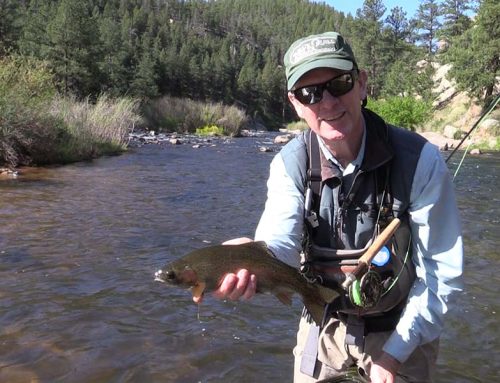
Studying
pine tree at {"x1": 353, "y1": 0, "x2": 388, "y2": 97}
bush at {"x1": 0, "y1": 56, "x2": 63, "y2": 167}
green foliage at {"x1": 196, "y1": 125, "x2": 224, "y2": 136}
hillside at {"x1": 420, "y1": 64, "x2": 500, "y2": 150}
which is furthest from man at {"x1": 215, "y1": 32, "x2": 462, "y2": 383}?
pine tree at {"x1": 353, "y1": 0, "x2": 388, "y2": 97}

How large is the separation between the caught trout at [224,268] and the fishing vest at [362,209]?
0.28 meters

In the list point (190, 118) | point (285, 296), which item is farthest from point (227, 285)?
point (190, 118)

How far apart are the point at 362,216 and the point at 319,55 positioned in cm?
87

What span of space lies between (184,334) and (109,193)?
895 centimetres

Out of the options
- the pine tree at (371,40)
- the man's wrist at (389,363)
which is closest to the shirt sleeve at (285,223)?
the man's wrist at (389,363)

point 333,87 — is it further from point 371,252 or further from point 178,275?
point 178,275

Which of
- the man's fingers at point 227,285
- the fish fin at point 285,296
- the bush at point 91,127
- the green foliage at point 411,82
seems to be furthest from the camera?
the green foliage at point 411,82

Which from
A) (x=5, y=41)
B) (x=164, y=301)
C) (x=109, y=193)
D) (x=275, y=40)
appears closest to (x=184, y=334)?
(x=164, y=301)

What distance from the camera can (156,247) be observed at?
8.57m

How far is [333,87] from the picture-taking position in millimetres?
2566

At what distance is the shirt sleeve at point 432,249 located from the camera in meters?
2.50

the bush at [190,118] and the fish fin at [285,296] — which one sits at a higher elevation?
the fish fin at [285,296]

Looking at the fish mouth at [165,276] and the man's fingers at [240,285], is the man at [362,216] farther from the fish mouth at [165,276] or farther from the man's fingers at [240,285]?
the fish mouth at [165,276]

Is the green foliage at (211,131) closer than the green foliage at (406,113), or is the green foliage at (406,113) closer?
the green foliage at (406,113)
